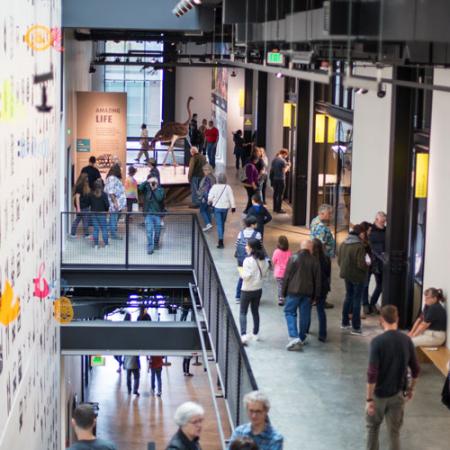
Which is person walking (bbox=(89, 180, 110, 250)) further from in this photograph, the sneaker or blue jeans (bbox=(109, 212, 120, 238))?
the sneaker

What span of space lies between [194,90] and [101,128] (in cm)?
2344

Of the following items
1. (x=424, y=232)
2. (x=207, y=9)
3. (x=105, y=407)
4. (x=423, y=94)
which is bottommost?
(x=105, y=407)

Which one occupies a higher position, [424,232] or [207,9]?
[207,9]

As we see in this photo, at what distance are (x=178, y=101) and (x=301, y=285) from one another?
3352 cm

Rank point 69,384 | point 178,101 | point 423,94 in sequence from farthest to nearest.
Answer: point 178,101
point 69,384
point 423,94

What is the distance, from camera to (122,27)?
18.5 meters

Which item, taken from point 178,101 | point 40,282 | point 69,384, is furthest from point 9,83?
point 178,101

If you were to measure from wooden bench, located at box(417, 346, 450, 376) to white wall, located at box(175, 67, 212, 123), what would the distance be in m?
32.4

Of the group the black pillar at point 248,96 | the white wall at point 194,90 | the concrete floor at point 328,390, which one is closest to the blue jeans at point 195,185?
the concrete floor at point 328,390

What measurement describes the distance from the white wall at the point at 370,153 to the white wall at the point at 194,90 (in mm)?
27325

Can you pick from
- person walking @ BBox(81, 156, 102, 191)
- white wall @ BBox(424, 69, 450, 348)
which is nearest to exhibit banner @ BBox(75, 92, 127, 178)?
person walking @ BBox(81, 156, 102, 191)

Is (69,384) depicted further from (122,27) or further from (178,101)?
(178,101)

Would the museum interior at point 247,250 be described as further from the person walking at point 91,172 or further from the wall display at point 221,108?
the wall display at point 221,108

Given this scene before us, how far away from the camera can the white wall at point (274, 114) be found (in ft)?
89.7
